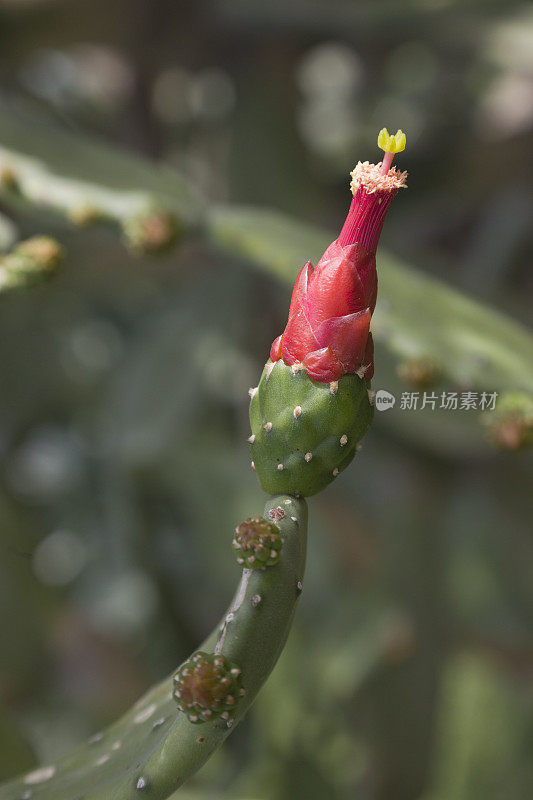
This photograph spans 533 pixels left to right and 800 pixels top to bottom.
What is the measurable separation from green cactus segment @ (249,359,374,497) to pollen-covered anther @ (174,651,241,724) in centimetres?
15

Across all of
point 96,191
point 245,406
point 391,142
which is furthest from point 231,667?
point 245,406

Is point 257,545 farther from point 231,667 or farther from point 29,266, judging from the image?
point 29,266

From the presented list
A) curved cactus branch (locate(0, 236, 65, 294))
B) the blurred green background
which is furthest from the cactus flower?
the blurred green background

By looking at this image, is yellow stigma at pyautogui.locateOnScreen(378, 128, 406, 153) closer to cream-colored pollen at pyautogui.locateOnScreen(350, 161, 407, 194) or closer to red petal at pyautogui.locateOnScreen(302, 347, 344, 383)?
cream-colored pollen at pyautogui.locateOnScreen(350, 161, 407, 194)

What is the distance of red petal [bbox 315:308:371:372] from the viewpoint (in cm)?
64

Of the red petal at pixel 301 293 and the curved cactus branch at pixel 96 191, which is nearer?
the red petal at pixel 301 293

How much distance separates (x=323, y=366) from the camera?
0.65 metres

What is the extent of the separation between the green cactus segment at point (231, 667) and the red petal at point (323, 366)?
0.37ft

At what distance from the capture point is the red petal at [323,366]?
0.65 meters

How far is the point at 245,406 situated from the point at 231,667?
5.58 ft

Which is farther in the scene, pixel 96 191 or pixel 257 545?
pixel 96 191

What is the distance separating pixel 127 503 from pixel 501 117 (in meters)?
1.53

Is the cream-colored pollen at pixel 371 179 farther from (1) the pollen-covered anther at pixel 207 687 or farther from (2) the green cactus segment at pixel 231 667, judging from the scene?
(1) the pollen-covered anther at pixel 207 687

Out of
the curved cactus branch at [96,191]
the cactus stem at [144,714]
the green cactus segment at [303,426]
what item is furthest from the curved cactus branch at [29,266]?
the cactus stem at [144,714]
